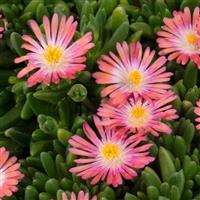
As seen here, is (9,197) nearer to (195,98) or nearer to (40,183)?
(40,183)

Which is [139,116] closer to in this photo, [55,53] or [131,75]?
[131,75]

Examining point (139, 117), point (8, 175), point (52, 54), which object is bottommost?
point (8, 175)

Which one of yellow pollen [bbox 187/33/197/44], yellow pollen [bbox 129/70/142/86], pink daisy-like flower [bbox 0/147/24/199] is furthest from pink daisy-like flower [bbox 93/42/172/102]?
pink daisy-like flower [bbox 0/147/24/199]

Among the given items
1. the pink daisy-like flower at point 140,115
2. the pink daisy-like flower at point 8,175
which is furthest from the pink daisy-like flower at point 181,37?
the pink daisy-like flower at point 8,175

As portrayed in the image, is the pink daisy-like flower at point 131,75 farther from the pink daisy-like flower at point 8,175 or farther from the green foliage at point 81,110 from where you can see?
the pink daisy-like flower at point 8,175

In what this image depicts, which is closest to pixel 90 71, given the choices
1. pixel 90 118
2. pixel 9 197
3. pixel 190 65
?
pixel 90 118

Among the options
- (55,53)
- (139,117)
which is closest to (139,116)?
(139,117)
